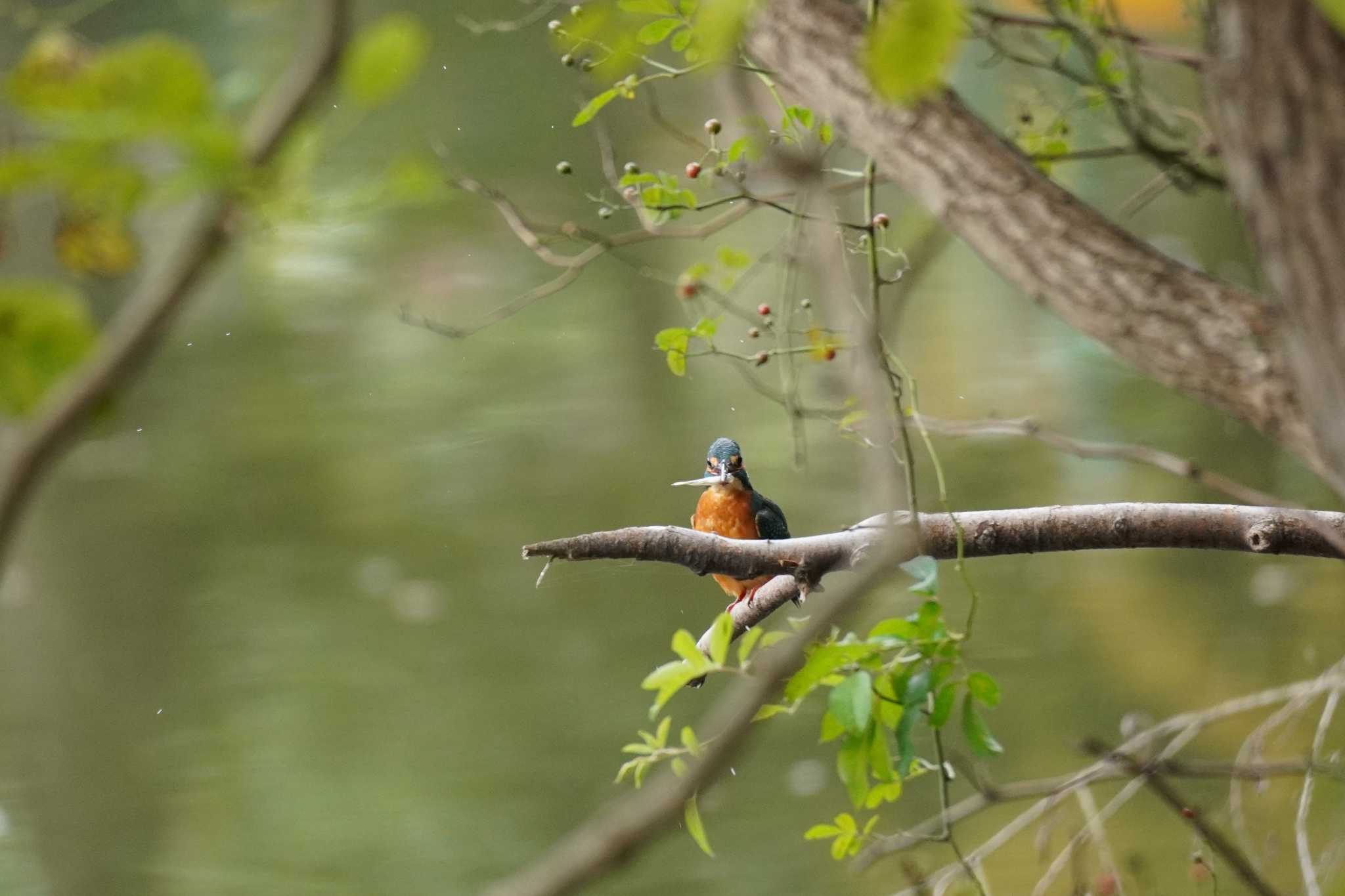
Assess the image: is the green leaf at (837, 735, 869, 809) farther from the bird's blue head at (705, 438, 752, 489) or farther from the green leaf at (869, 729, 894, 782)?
the bird's blue head at (705, 438, 752, 489)

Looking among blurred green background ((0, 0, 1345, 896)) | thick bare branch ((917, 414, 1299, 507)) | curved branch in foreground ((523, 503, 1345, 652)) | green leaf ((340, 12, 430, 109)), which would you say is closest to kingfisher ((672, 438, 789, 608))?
curved branch in foreground ((523, 503, 1345, 652))

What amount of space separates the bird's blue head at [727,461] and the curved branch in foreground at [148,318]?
1.28m

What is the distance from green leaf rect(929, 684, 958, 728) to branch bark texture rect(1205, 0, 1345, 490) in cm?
37

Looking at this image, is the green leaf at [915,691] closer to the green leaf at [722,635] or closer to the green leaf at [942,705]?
the green leaf at [942,705]

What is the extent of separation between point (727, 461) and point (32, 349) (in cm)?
→ 123

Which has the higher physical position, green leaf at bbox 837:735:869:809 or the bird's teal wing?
green leaf at bbox 837:735:869:809

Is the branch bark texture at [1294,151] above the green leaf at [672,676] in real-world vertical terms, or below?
above

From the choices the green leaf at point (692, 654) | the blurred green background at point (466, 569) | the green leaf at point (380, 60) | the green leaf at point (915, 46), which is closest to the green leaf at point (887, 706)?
the green leaf at point (692, 654)

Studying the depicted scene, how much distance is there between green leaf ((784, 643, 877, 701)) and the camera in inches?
34.7

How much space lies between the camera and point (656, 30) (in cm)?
99

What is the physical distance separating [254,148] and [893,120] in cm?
79

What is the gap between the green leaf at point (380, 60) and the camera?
11.7 inches

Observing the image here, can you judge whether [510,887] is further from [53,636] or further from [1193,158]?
[53,636]

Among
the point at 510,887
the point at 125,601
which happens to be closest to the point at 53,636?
the point at 125,601
